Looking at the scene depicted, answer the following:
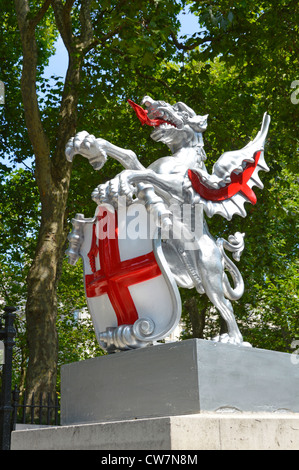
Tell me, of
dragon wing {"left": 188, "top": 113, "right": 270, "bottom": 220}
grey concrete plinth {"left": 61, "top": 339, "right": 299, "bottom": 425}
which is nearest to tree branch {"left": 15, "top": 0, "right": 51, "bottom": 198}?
dragon wing {"left": 188, "top": 113, "right": 270, "bottom": 220}

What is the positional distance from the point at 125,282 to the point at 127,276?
0.05 meters

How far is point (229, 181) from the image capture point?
4.47 m

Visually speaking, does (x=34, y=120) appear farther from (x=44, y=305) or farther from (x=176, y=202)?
(x=176, y=202)

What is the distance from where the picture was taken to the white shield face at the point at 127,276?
3.83 meters

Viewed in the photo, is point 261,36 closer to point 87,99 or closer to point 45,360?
point 87,99

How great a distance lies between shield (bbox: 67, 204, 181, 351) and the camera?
3.80 m

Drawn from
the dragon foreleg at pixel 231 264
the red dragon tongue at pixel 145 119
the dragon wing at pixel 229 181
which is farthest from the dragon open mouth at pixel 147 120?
the dragon foreleg at pixel 231 264

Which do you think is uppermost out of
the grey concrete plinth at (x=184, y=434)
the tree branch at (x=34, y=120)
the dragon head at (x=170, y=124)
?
the tree branch at (x=34, y=120)

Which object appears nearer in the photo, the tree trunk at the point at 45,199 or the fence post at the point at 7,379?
the fence post at the point at 7,379

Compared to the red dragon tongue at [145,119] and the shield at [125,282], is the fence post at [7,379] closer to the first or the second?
the shield at [125,282]

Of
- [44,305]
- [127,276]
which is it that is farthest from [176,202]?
[44,305]
